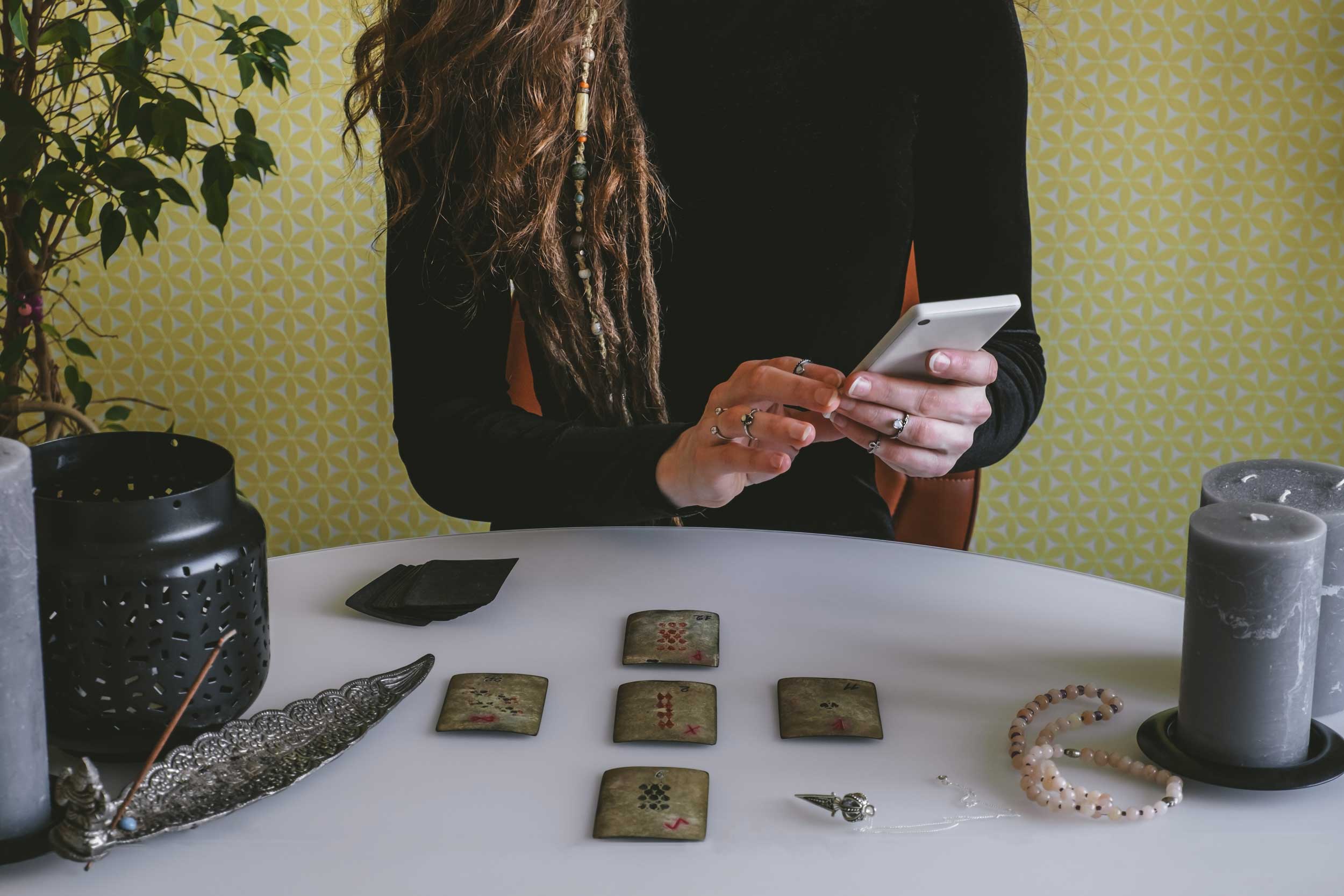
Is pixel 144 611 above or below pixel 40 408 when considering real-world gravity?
above

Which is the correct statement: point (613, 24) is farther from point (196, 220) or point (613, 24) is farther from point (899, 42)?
point (196, 220)

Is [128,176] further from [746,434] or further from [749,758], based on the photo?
[749,758]

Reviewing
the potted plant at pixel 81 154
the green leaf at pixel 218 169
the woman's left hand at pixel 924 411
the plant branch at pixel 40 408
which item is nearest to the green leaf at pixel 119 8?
the potted plant at pixel 81 154

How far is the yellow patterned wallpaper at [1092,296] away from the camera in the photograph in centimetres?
240

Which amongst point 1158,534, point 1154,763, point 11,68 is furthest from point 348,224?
point 1154,763

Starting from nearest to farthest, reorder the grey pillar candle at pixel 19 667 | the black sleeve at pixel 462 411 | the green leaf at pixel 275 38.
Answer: the grey pillar candle at pixel 19 667 < the black sleeve at pixel 462 411 < the green leaf at pixel 275 38

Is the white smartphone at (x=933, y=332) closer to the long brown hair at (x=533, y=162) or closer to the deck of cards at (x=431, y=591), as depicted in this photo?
the deck of cards at (x=431, y=591)

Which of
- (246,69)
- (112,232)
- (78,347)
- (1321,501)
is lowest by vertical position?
(78,347)

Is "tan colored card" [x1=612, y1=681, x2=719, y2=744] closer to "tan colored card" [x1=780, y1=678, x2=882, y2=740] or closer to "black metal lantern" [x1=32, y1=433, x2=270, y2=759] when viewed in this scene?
"tan colored card" [x1=780, y1=678, x2=882, y2=740]

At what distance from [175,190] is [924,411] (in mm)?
1267

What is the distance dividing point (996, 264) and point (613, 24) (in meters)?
0.47

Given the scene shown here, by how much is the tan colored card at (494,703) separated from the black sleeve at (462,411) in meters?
0.33

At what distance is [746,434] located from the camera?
2.99 ft

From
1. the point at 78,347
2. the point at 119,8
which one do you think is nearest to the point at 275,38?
the point at 119,8
